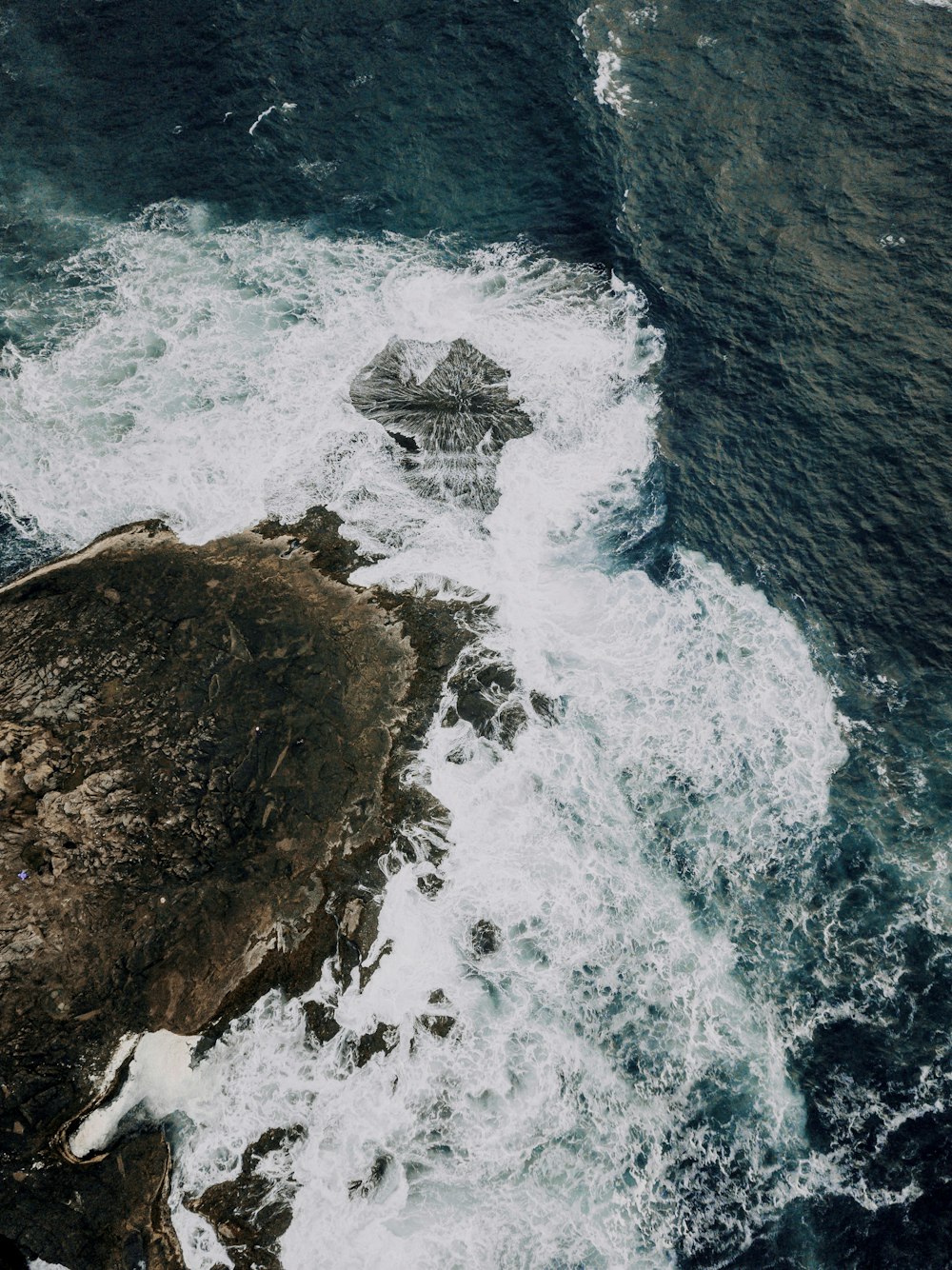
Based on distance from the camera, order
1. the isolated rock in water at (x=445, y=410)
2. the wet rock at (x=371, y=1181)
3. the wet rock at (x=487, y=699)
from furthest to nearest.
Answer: the isolated rock in water at (x=445, y=410) < the wet rock at (x=487, y=699) < the wet rock at (x=371, y=1181)

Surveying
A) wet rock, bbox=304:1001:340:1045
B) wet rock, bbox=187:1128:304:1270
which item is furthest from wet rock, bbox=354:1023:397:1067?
wet rock, bbox=187:1128:304:1270

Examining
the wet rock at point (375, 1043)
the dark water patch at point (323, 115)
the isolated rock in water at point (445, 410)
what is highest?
the dark water patch at point (323, 115)

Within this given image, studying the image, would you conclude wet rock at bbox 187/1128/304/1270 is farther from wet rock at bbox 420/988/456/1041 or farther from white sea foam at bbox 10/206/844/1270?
wet rock at bbox 420/988/456/1041

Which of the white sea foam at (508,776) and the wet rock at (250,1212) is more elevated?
the white sea foam at (508,776)

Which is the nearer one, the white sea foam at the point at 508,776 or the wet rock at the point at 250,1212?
the wet rock at the point at 250,1212

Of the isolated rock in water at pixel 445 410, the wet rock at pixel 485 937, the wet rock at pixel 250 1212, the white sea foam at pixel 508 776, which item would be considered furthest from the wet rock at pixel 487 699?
the wet rock at pixel 250 1212

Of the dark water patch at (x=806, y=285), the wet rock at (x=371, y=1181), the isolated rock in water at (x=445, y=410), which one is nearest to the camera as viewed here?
the wet rock at (x=371, y=1181)

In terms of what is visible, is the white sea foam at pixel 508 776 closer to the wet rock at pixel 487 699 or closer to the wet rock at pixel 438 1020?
the wet rock at pixel 438 1020
